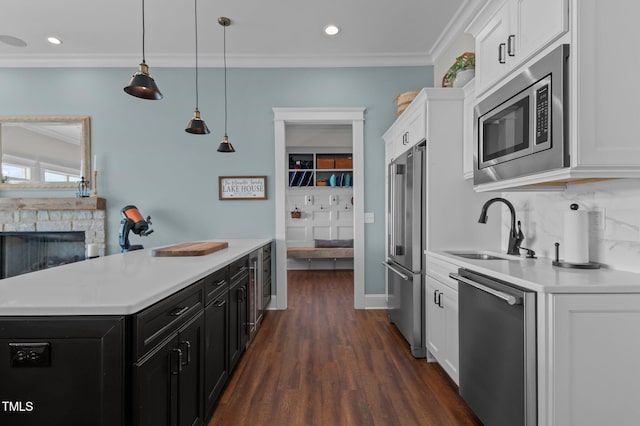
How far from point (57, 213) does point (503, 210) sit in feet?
15.0

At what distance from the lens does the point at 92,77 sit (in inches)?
154

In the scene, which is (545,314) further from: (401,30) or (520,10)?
(401,30)

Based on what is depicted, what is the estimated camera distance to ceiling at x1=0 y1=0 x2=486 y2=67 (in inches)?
117

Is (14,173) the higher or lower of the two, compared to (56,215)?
higher

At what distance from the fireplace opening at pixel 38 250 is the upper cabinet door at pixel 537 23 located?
4559mm

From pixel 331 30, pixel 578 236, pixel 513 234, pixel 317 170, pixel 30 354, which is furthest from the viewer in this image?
pixel 317 170

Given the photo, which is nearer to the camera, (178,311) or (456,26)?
(178,311)

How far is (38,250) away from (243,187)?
8.35 feet

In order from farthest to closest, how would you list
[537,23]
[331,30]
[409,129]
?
1. [331,30]
2. [409,129]
3. [537,23]

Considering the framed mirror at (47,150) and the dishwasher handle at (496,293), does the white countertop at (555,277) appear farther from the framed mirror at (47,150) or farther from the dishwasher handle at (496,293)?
the framed mirror at (47,150)

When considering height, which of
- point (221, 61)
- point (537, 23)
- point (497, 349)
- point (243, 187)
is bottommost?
point (497, 349)

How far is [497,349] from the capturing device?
4.91 feet

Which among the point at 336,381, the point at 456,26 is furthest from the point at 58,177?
the point at 456,26

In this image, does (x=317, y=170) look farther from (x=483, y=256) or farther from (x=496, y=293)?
(x=496, y=293)
